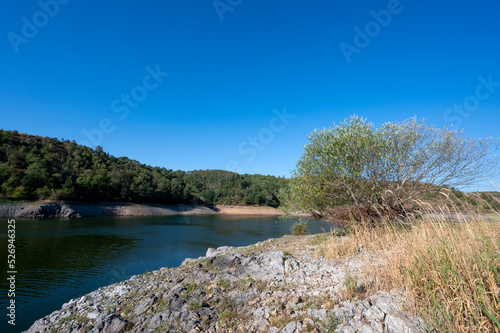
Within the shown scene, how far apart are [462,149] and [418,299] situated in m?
10.9

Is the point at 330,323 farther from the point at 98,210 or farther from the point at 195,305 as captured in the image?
the point at 98,210

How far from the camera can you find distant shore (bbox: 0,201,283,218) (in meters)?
52.3

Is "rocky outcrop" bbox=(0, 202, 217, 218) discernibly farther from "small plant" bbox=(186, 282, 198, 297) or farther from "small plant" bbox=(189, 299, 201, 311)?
"small plant" bbox=(189, 299, 201, 311)

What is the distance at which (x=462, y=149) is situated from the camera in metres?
12.4

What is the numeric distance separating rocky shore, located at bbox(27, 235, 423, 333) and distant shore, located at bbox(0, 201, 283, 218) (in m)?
53.2

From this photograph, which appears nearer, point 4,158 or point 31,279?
point 31,279

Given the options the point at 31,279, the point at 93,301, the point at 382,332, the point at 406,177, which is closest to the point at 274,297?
the point at 382,332

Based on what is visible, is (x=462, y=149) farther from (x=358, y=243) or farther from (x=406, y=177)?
(x=358, y=243)

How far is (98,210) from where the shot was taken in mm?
65625

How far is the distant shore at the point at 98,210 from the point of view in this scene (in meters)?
52.3

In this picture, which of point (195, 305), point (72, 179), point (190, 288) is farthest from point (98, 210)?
point (195, 305)

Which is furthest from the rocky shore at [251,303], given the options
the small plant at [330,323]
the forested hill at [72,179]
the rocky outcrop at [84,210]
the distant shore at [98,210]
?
the forested hill at [72,179]

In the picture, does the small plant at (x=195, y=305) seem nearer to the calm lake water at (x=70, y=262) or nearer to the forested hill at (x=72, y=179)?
the calm lake water at (x=70, y=262)

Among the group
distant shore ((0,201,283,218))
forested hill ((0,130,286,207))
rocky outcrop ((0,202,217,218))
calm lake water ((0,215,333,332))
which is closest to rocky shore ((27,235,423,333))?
calm lake water ((0,215,333,332))
